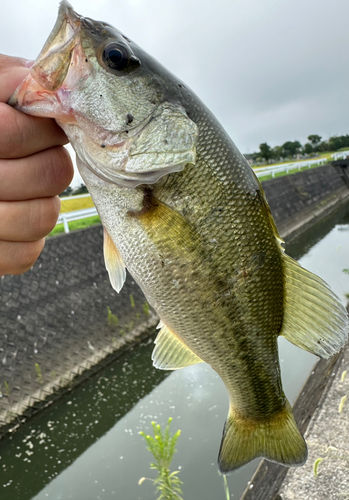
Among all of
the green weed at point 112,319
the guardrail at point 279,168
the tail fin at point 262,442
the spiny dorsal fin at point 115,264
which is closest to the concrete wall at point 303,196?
the guardrail at point 279,168

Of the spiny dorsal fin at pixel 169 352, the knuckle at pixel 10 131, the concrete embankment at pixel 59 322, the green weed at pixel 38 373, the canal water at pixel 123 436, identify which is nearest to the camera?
the knuckle at pixel 10 131

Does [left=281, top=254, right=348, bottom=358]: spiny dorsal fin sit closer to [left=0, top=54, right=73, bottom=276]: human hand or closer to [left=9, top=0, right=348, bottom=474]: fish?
[left=9, top=0, right=348, bottom=474]: fish

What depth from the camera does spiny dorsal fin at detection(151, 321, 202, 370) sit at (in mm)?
1700

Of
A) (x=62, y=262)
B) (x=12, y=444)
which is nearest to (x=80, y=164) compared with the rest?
(x=12, y=444)

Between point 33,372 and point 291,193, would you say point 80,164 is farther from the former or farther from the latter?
point 291,193

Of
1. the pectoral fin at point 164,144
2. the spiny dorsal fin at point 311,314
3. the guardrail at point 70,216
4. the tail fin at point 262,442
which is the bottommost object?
the guardrail at point 70,216

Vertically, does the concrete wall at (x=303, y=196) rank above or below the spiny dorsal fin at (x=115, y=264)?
below

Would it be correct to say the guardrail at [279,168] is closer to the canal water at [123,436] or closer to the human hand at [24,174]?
the canal water at [123,436]

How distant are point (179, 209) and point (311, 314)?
2.42ft

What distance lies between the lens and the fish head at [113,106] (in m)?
1.28

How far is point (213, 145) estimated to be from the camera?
4.75 feet

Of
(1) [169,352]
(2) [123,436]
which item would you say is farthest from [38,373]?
(1) [169,352]

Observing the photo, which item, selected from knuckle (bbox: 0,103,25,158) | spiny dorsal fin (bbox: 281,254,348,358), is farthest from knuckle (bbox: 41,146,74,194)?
spiny dorsal fin (bbox: 281,254,348,358)

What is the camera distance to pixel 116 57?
4.50ft
